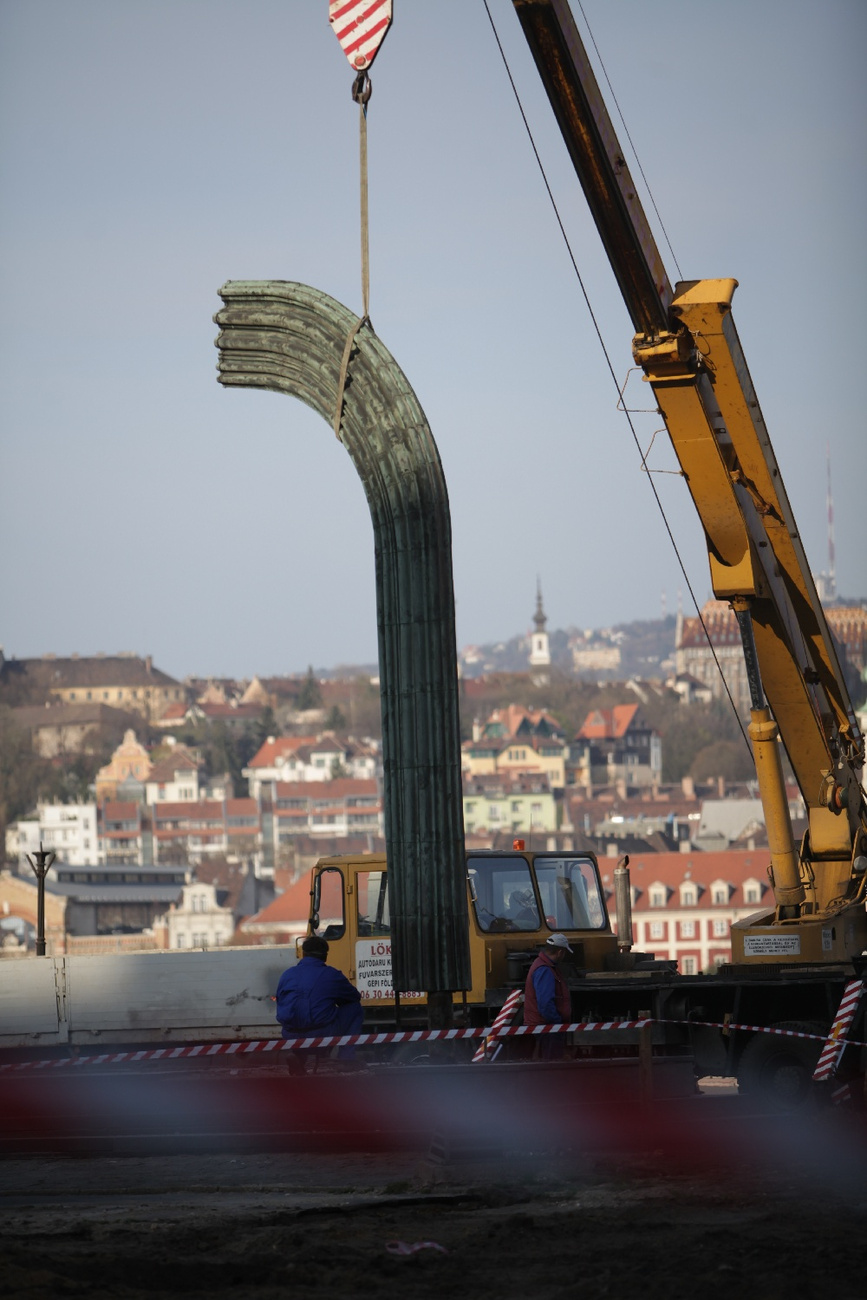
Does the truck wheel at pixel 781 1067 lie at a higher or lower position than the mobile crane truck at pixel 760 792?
lower

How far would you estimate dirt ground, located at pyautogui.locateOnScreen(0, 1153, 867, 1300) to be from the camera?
791 cm

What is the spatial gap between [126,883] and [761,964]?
430 feet

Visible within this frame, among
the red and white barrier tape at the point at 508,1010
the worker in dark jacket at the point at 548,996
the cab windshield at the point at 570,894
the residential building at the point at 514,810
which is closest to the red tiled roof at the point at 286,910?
the residential building at the point at 514,810

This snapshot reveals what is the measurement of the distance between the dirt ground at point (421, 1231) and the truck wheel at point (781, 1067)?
2.85m

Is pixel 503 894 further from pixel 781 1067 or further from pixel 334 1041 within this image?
pixel 334 1041

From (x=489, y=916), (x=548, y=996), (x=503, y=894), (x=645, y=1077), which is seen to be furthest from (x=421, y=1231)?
(x=503, y=894)

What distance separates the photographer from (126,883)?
141750 millimetres

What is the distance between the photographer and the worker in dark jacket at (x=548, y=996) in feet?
42.1

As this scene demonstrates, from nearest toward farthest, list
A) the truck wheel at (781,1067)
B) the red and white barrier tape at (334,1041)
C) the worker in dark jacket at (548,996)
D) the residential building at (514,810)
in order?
1. the red and white barrier tape at (334,1041)
2. the worker in dark jacket at (548,996)
3. the truck wheel at (781,1067)
4. the residential building at (514,810)

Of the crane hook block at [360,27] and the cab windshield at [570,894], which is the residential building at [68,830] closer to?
the cab windshield at [570,894]

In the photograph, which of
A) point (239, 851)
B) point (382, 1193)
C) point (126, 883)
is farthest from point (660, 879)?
point (382, 1193)

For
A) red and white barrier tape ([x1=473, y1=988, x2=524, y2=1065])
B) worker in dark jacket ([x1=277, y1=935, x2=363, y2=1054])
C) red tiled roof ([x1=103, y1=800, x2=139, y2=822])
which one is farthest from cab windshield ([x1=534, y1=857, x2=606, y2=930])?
red tiled roof ([x1=103, y1=800, x2=139, y2=822])

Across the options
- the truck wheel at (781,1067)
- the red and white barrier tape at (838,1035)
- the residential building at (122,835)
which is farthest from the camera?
the residential building at (122,835)

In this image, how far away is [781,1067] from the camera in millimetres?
13680
